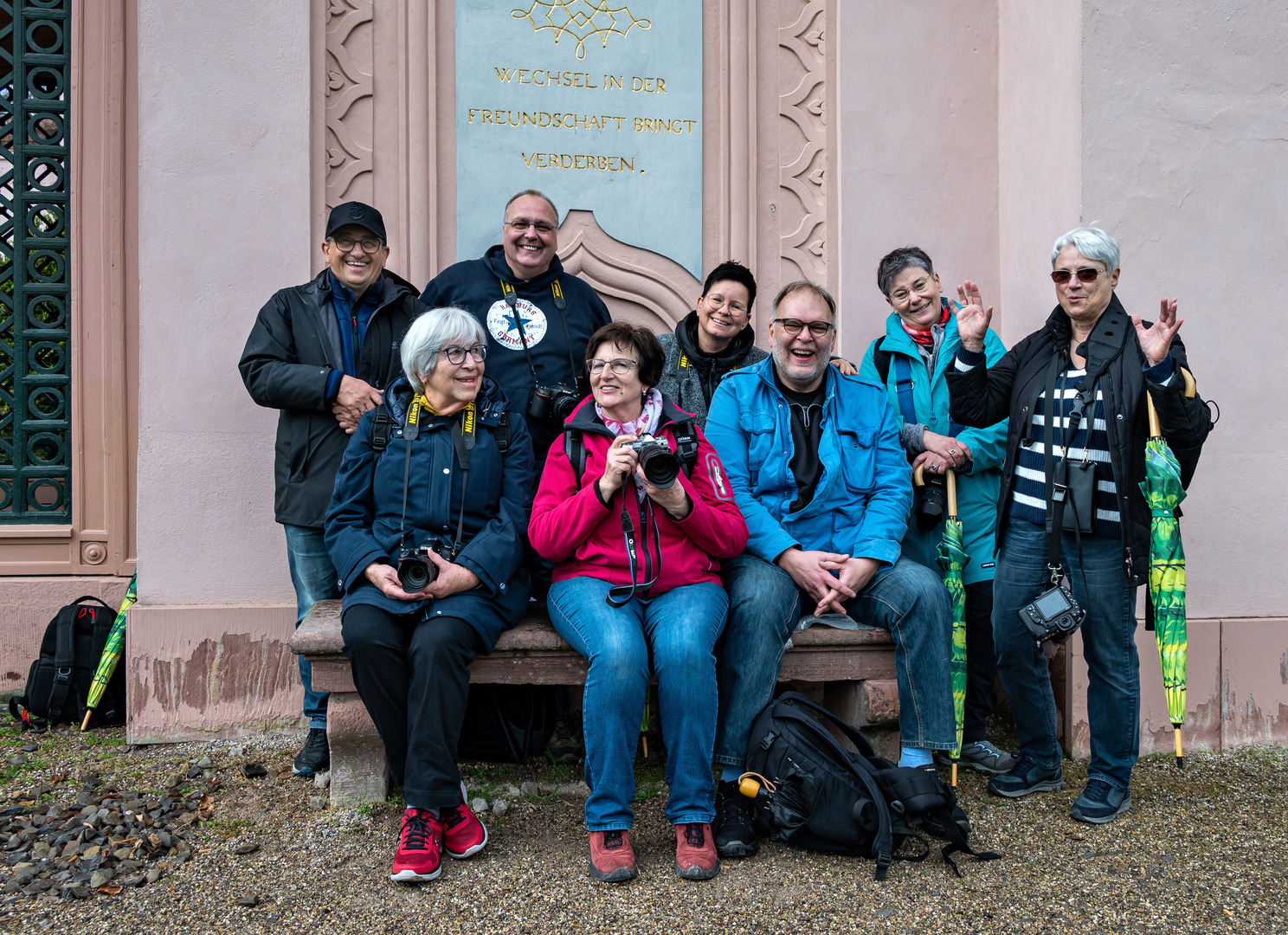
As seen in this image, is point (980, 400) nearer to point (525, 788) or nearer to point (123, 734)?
point (525, 788)

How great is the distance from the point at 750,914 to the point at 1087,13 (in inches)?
153

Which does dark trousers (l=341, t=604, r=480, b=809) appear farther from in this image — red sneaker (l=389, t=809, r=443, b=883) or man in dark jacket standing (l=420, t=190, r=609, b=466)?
man in dark jacket standing (l=420, t=190, r=609, b=466)

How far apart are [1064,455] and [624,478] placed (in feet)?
5.18

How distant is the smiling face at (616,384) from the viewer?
10.6 feet

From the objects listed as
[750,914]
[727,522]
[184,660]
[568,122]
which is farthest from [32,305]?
[750,914]

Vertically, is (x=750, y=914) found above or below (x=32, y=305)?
below

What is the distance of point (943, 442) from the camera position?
3.82 metres

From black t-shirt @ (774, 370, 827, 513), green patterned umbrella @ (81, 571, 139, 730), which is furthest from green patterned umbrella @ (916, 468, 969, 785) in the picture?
green patterned umbrella @ (81, 571, 139, 730)

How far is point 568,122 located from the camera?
15.1 ft

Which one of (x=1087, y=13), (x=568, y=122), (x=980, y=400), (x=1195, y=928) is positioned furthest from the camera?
(x=568, y=122)

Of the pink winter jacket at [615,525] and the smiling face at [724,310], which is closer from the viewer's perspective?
the pink winter jacket at [615,525]

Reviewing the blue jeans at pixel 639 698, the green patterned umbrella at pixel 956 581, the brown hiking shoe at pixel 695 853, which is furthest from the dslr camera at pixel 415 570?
the green patterned umbrella at pixel 956 581

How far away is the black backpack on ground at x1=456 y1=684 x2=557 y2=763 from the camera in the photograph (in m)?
3.70

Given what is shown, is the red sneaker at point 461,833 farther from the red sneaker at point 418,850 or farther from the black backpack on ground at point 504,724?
the black backpack on ground at point 504,724
